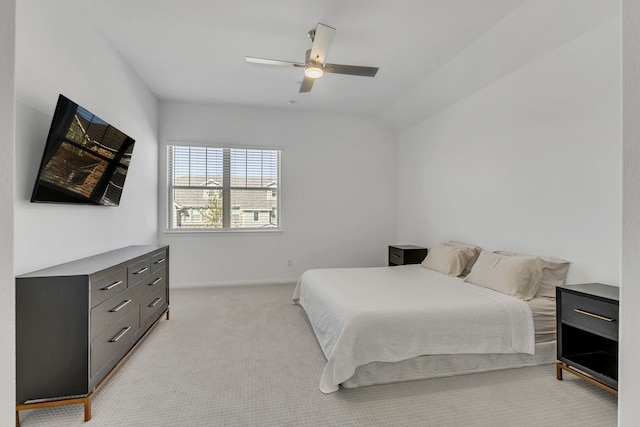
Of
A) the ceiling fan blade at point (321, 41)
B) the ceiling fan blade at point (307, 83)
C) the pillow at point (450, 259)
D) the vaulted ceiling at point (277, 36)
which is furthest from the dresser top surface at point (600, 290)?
the ceiling fan blade at point (307, 83)

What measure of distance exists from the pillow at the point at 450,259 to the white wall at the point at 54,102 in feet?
12.0

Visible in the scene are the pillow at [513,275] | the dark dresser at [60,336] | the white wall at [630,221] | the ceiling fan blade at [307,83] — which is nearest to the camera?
the white wall at [630,221]

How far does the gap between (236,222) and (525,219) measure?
4.07 meters

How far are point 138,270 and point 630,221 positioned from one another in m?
3.07

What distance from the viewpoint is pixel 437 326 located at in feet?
7.54

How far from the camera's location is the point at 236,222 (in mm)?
5188

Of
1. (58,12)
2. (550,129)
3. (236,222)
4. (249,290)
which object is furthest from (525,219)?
(58,12)

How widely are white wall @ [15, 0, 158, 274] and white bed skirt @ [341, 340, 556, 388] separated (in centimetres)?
235

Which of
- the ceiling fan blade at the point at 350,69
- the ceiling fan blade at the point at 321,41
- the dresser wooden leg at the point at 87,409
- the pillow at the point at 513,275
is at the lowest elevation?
the dresser wooden leg at the point at 87,409

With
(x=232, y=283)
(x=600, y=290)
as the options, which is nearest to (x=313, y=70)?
(x=600, y=290)

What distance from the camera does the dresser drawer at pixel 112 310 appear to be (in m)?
1.94

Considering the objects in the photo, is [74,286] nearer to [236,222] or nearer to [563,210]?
[236,222]

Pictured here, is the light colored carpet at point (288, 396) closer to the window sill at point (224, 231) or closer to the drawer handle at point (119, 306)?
the drawer handle at point (119, 306)

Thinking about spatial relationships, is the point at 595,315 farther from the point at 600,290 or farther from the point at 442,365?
the point at 442,365
